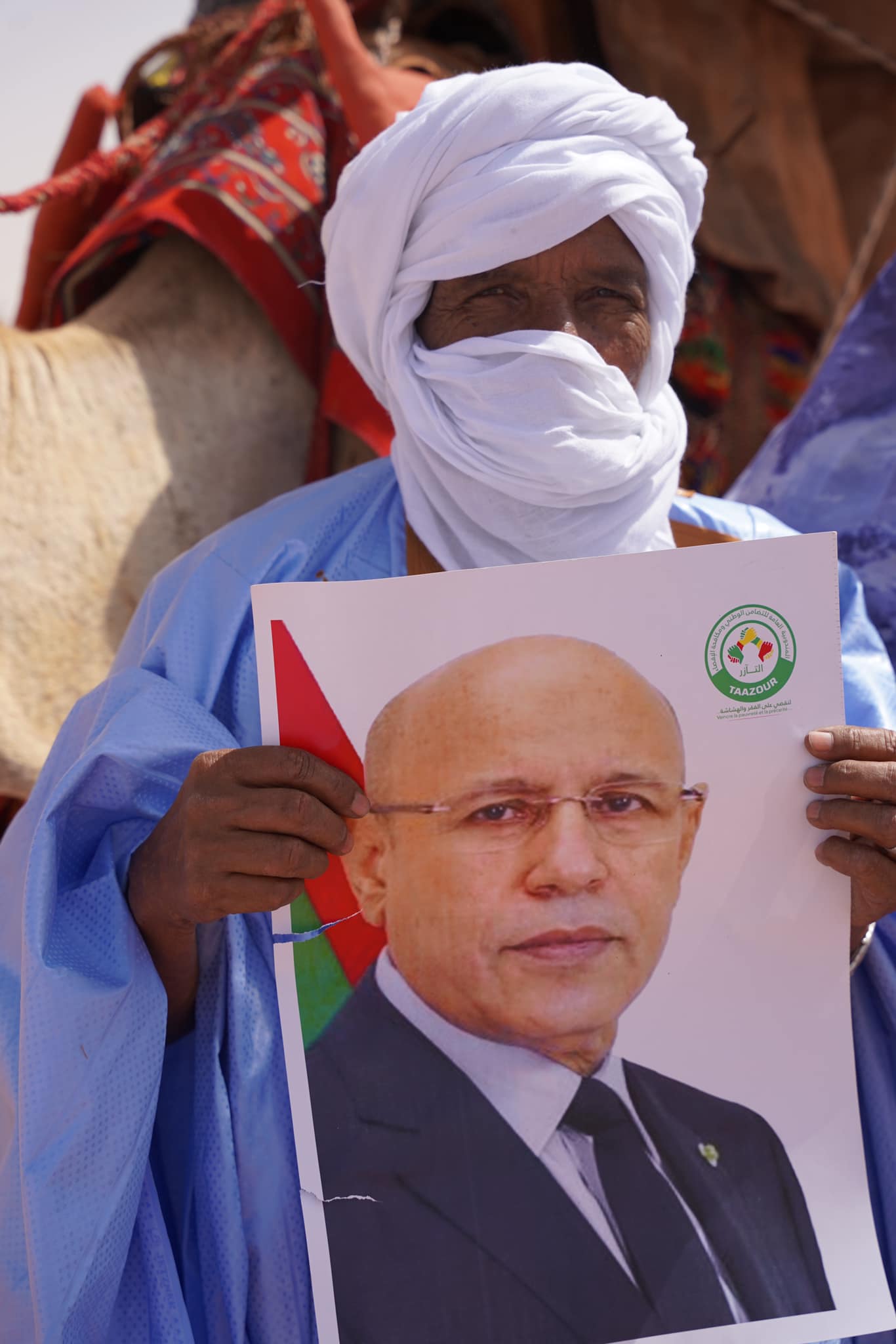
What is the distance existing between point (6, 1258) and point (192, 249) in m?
1.42

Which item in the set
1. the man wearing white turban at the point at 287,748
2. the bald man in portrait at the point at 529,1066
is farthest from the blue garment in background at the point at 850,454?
the bald man in portrait at the point at 529,1066

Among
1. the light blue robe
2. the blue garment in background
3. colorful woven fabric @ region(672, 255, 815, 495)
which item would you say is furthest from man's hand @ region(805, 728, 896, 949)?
colorful woven fabric @ region(672, 255, 815, 495)

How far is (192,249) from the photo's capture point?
1.97 m

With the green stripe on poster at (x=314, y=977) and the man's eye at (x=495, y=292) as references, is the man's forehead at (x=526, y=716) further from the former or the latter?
the man's eye at (x=495, y=292)

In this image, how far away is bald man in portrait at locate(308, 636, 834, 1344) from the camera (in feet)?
3.41

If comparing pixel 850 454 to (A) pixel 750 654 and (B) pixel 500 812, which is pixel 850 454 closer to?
(A) pixel 750 654

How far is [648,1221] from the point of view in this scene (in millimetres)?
1057

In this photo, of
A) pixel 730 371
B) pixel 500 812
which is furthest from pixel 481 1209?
pixel 730 371

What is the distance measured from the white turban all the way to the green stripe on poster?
0.38 m

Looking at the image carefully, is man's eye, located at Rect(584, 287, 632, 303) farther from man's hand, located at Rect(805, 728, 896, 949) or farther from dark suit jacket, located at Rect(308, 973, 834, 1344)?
dark suit jacket, located at Rect(308, 973, 834, 1344)

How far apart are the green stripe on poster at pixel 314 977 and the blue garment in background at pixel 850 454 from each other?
0.86 metres

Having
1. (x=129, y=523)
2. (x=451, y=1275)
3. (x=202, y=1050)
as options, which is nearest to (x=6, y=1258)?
(x=202, y=1050)

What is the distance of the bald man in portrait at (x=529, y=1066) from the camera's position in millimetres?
1040

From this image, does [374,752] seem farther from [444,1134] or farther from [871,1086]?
[871,1086]
